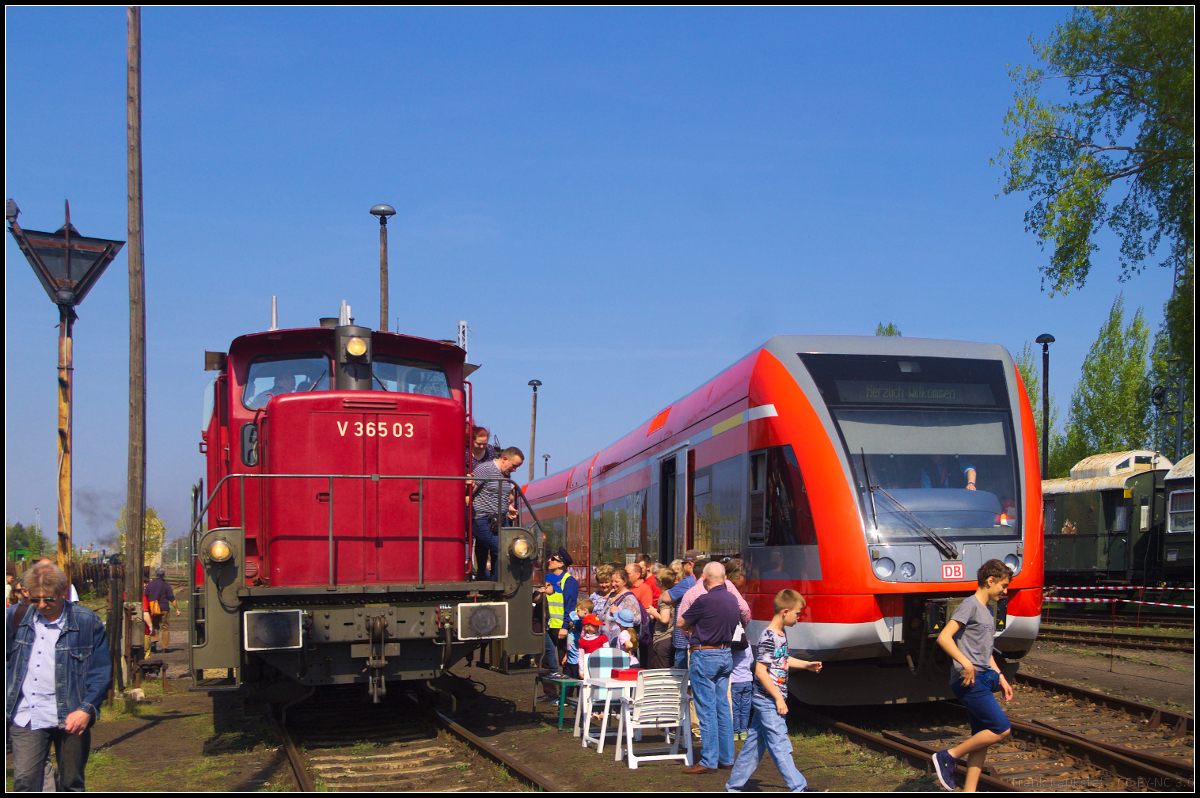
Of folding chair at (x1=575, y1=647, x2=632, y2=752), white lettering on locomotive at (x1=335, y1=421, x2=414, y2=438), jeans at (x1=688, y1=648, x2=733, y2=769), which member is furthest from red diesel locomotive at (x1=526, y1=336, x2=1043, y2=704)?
white lettering on locomotive at (x1=335, y1=421, x2=414, y2=438)

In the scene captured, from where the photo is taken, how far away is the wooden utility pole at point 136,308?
1197 centimetres

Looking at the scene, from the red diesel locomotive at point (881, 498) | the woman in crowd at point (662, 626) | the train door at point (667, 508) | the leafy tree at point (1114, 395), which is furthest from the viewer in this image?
the leafy tree at point (1114, 395)

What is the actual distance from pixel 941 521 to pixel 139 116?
35.0ft

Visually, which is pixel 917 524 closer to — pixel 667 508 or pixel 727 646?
pixel 727 646

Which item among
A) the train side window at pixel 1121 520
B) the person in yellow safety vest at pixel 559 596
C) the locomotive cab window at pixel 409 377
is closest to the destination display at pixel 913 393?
the person in yellow safety vest at pixel 559 596

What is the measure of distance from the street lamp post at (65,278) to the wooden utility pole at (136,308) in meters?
2.25

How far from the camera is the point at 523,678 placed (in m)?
13.4

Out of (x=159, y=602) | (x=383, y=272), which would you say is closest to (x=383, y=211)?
(x=383, y=272)

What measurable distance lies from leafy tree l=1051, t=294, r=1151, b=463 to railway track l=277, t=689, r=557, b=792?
38.9 metres

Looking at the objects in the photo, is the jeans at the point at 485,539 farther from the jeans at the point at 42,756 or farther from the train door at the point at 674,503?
the jeans at the point at 42,756

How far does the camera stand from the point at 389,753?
8.47 metres

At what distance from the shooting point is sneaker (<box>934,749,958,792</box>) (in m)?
6.40

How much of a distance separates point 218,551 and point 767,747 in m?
4.58

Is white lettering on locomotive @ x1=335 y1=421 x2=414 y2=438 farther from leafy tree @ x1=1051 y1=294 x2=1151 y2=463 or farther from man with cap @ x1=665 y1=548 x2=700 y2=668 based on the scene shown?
leafy tree @ x1=1051 y1=294 x2=1151 y2=463
